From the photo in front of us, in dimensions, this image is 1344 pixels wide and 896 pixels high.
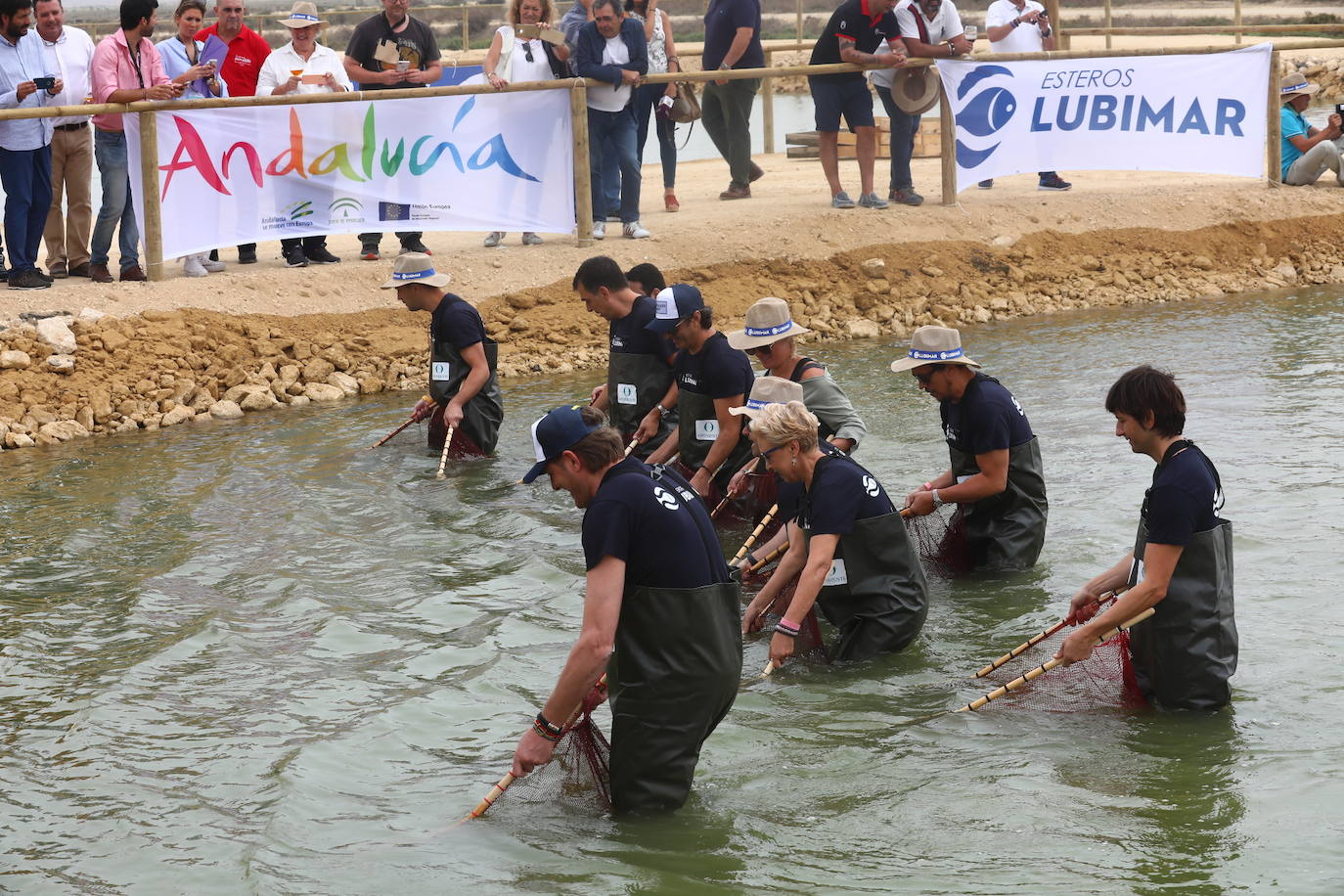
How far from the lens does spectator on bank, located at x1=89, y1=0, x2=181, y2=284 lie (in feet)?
45.1

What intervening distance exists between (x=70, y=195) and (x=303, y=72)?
2.54 m

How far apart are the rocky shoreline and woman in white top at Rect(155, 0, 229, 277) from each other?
998 mm

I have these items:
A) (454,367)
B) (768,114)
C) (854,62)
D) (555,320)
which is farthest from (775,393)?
(768,114)

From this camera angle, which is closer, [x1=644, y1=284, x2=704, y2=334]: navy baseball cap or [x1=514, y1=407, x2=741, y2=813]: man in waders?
[x1=514, y1=407, x2=741, y2=813]: man in waders

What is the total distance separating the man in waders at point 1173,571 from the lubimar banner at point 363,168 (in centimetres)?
1010

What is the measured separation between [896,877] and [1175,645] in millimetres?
1705

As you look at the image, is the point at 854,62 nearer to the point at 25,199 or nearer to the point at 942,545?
the point at 25,199

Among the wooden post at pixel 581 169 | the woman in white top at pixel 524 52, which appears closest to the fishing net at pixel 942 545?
the wooden post at pixel 581 169

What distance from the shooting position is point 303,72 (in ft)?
49.3

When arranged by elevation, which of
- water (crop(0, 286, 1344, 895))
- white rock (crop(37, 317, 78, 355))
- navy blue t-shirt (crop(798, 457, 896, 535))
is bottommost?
water (crop(0, 286, 1344, 895))

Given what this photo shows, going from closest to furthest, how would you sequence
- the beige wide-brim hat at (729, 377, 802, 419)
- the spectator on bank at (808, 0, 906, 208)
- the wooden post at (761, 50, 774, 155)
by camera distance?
1. the beige wide-brim hat at (729, 377, 802, 419)
2. the spectator on bank at (808, 0, 906, 208)
3. the wooden post at (761, 50, 774, 155)

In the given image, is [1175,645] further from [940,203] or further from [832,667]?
[940,203]

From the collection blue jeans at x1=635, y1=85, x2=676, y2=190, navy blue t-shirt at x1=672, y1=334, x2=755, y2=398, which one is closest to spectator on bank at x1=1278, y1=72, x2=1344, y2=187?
blue jeans at x1=635, y1=85, x2=676, y2=190

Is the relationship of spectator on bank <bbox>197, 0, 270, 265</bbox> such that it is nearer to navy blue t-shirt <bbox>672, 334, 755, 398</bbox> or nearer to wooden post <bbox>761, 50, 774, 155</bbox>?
navy blue t-shirt <bbox>672, 334, 755, 398</bbox>
